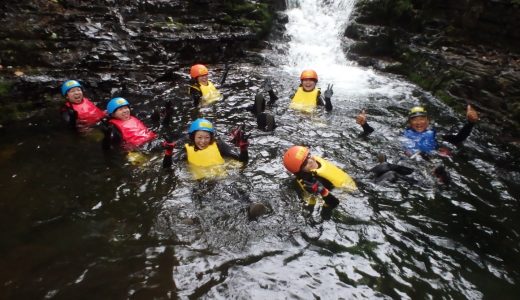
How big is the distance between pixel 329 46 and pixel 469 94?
657cm

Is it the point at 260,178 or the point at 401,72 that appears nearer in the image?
the point at 260,178

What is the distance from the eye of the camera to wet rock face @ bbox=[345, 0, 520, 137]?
29.5ft

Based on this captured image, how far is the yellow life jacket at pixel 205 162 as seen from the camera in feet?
21.4

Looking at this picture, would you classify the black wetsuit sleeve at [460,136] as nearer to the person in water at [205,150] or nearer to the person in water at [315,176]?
the person in water at [315,176]

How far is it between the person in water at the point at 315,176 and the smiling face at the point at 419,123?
229cm

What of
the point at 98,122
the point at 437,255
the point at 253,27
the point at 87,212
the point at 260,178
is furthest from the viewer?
the point at 253,27

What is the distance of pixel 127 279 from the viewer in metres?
4.17

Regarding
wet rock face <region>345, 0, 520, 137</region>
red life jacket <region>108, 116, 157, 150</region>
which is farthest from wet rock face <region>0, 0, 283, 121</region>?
wet rock face <region>345, 0, 520, 137</region>

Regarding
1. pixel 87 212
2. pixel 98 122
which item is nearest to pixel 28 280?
pixel 87 212

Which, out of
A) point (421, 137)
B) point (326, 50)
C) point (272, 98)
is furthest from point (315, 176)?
point (326, 50)

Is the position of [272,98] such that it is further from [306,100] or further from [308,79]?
[308,79]

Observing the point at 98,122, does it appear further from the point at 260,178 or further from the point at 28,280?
the point at 28,280

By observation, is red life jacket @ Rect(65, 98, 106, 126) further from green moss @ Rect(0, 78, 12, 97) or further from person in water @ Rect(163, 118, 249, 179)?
person in water @ Rect(163, 118, 249, 179)

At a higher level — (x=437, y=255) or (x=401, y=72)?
(x=437, y=255)
